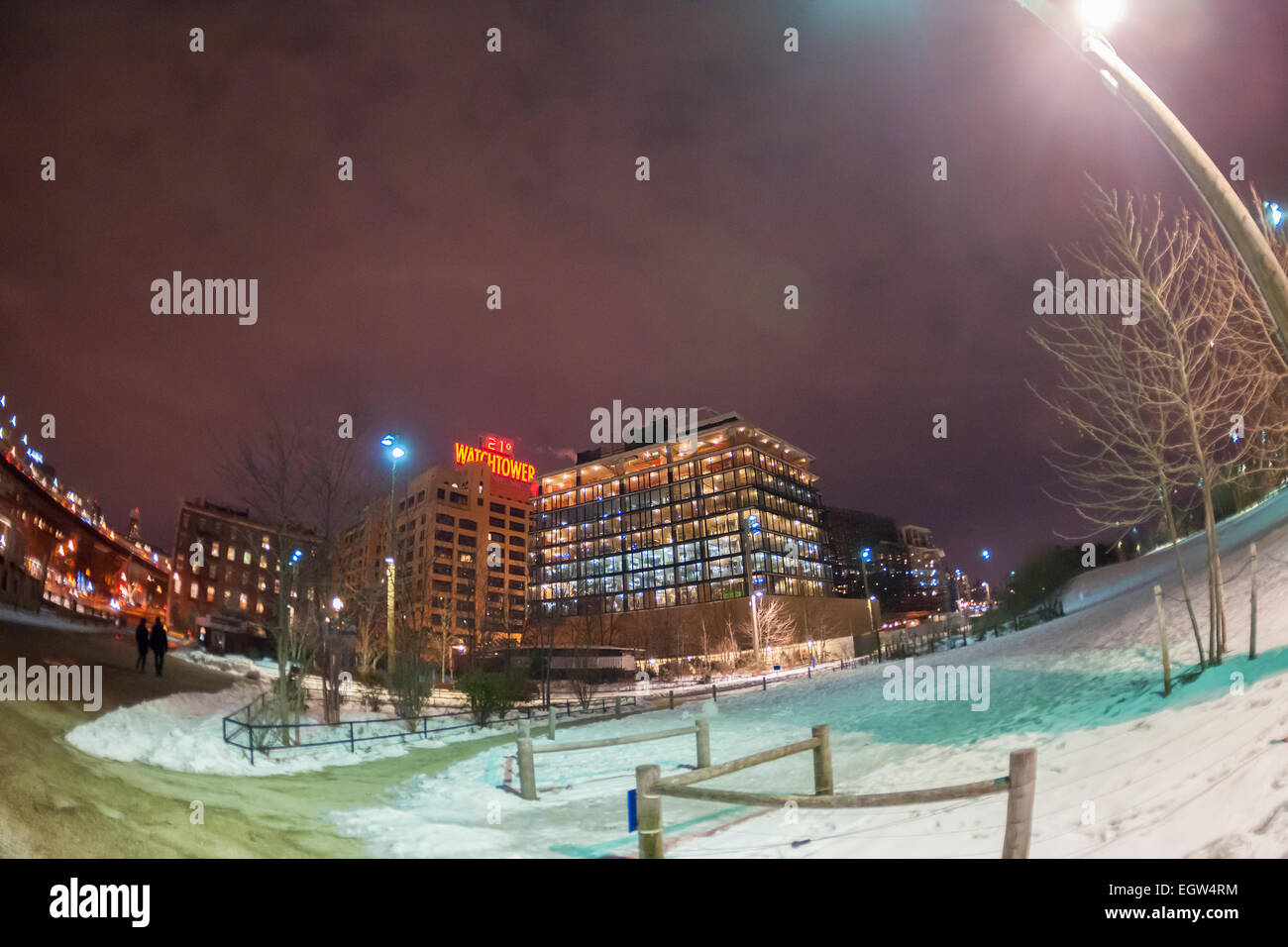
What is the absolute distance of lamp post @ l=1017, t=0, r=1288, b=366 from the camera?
5234 mm

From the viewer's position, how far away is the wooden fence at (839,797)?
5.30 meters

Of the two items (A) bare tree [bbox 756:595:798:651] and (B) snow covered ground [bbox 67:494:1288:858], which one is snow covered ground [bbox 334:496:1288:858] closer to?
(B) snow covered ground [bbox 67:494:1288:858]

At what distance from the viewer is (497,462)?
155625mm

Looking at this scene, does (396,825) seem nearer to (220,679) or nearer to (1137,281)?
(1137,281)

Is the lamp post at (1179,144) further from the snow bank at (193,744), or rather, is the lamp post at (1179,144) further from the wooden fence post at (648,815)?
the snow bank at (193,744)

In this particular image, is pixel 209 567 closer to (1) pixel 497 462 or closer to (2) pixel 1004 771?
(1) pixel 497 462

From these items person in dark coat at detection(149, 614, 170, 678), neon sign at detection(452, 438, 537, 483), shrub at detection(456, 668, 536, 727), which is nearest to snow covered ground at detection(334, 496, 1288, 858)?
shrub at detection(456, 668, 536, 727)

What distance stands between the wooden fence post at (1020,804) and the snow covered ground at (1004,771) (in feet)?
4.07

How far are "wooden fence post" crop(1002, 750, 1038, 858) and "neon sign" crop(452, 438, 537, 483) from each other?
148 meters

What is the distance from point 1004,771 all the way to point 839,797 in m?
7.00

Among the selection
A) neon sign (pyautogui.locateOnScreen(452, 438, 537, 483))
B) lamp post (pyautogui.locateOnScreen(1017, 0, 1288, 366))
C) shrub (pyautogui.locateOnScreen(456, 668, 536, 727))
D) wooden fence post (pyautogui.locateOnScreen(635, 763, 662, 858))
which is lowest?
shrub (pyautogui.locateOnScreen(456, 668, 536, 727))

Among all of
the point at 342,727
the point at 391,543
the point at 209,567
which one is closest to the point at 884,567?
the point at 209,567
